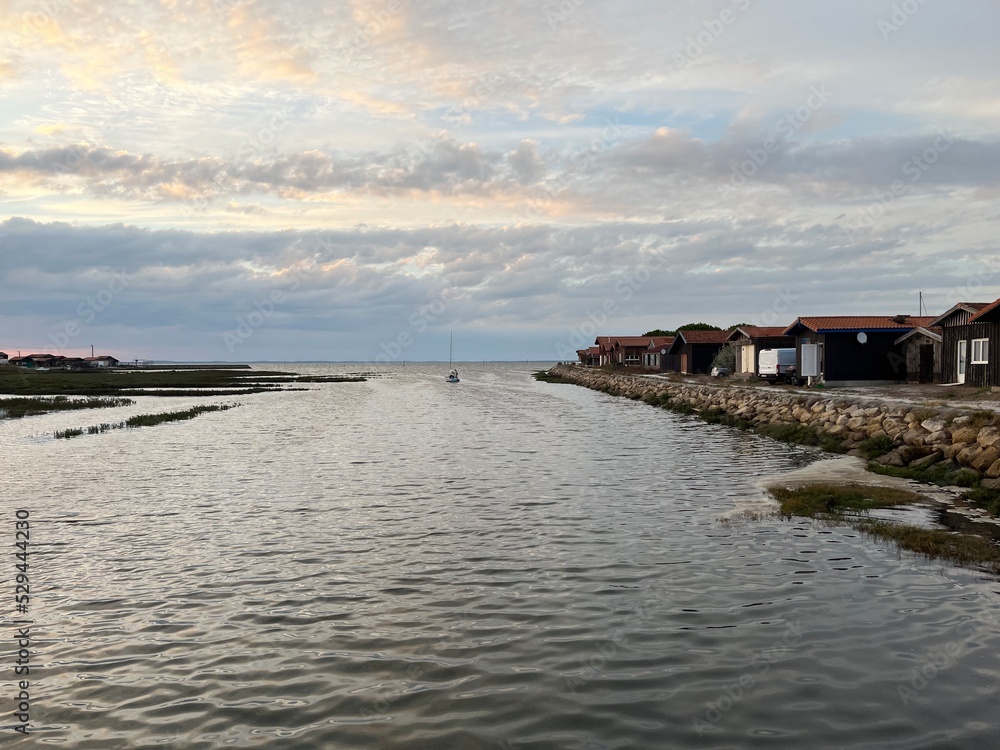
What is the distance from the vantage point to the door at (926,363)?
153ft

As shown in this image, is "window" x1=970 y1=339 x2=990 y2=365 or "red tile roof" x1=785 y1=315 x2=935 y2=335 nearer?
"window" x1=970 y1=339 x2=990 y2=365

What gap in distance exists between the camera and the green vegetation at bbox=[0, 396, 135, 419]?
48.8 m

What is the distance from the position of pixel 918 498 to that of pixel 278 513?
627 inches

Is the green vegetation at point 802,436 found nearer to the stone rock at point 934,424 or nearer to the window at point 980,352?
the stone rock at point 934,424

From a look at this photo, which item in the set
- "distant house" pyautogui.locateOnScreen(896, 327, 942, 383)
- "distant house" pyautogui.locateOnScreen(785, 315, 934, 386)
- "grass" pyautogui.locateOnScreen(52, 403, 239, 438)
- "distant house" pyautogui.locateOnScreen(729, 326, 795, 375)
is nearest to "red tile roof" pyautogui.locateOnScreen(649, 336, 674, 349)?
"distant house" pyautogui.locateOnScreen(729, 326, 795, 375)

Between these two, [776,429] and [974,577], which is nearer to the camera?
[974,577]

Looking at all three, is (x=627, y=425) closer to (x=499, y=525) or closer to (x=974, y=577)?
(x=499, y=525)

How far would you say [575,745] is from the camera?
→ 6.98 metres

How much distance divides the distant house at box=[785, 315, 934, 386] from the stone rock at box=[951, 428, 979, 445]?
29578mm

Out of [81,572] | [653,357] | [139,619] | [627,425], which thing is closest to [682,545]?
[139,619]

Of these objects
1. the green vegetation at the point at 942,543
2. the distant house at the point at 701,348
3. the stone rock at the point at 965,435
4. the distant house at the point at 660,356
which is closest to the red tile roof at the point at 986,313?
the stone rock at the point at 965,435

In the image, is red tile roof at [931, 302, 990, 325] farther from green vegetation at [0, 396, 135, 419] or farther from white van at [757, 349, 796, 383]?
green vegetation at [0, 396, 135, 419]

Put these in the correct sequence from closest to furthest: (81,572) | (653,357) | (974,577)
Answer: (974,577)
(81,572)
(653,357)

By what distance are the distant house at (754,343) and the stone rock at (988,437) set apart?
4150cm
